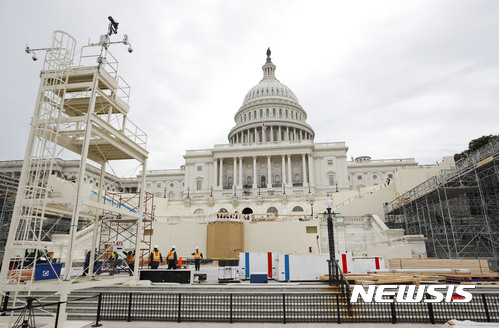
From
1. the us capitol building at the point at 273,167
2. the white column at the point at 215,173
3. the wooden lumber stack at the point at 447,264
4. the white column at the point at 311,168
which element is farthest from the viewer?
the white column at the point at 215,173

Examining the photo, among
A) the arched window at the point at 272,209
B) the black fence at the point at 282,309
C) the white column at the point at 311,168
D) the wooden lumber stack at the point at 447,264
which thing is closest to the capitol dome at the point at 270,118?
the white column at the point at 311,168

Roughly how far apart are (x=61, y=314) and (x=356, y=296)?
9234 millimetres

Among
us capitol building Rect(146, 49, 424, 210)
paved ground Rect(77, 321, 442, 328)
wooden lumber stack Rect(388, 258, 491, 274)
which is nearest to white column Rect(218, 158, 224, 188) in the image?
us capitol building Rect(146, 49, 424, 210)

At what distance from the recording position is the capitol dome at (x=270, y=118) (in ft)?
306

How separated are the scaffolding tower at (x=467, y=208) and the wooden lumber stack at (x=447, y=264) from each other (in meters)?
5.37

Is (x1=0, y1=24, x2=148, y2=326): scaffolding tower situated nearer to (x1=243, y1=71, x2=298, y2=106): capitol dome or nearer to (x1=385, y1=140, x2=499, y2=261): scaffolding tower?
(x1=385, y1=140, x2=499, y2=261): scaffolding tower

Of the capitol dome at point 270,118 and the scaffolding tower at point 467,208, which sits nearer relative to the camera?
the scaffolding tower at point 467,208

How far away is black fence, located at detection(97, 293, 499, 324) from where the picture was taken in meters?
9.48

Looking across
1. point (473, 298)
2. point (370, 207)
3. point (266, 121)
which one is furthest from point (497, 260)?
point (266, 121)

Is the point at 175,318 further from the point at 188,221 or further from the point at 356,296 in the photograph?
the point at 188,221

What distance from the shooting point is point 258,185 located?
2968 inches

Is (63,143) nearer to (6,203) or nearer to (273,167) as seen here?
(6,203)

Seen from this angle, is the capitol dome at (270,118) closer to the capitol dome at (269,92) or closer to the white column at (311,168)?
the capitol dome at (269,92)

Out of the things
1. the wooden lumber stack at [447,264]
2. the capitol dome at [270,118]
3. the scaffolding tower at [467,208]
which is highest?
the capitol dome at [270,118]
